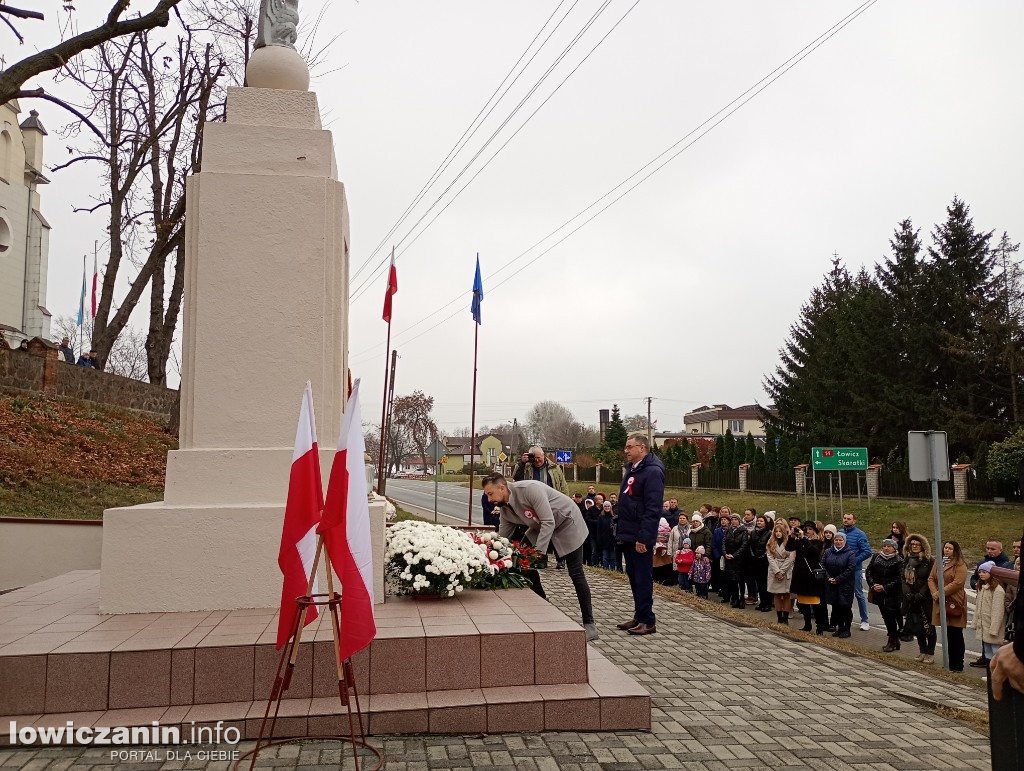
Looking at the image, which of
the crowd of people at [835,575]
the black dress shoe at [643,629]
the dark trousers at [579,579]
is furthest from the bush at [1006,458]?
the dark trousers at [579,579]

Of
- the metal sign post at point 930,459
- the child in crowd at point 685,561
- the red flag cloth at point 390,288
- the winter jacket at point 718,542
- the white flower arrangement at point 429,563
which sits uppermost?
the red flag cloth at point 390,288

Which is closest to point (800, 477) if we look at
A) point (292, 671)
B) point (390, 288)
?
point (390, 288)

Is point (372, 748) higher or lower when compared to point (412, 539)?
lower

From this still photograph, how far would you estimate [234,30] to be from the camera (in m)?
21.8

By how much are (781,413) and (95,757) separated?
1665 inches

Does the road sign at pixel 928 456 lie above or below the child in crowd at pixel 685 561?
above

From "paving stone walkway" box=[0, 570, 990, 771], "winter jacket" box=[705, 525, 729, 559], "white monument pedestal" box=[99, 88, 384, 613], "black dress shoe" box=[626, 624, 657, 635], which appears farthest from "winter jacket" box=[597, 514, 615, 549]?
"white monument pedestal" box=[99, 88, 384, 613]

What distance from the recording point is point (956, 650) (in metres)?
8.72

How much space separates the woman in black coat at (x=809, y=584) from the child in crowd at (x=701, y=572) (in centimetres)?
207

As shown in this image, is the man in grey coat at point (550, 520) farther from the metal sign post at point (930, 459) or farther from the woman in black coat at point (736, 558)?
the woman in black coat at point (736, 558)

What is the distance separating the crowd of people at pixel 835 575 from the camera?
8.91 metres

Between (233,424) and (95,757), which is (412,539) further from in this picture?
(95,757)

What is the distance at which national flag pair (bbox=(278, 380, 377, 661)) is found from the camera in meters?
3.80

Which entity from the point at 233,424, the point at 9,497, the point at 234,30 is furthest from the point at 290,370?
the point at 234,30
